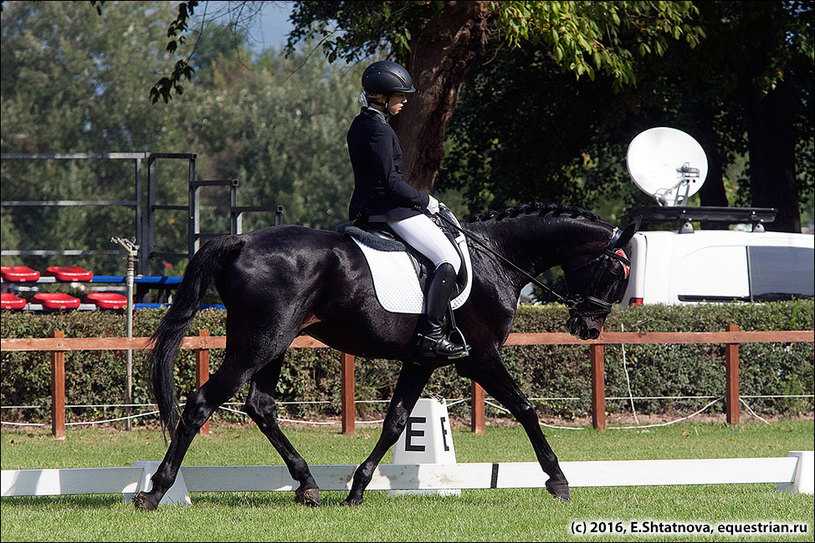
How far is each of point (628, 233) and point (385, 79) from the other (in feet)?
6.61

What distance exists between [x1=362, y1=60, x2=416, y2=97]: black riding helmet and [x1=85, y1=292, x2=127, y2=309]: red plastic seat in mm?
7968

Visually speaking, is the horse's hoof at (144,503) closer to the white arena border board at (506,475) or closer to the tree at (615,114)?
the white arena border board at (506,475)

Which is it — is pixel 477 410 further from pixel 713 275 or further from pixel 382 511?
pixel 382 511

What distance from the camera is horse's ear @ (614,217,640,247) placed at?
651cm

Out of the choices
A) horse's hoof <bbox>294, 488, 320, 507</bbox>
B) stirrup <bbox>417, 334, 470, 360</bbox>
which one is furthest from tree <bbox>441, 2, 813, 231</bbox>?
horse's hoof <bbox>294, 488, 320, 507</bbox>

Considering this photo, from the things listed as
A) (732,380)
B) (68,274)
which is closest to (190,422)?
(732,380)

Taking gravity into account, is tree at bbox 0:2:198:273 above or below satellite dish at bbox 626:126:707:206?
above

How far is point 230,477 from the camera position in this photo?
A: 20.3 feet

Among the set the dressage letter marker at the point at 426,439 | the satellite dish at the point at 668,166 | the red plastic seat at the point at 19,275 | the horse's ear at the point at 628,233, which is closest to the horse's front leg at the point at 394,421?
the dressage letter marker at the point at 426,439

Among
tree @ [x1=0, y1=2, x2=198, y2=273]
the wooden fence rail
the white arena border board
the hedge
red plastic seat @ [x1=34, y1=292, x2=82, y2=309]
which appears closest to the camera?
the white arena border board

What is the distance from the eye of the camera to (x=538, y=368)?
12516 millimetres

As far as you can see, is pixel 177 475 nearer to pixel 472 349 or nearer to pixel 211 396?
pixel 211 396

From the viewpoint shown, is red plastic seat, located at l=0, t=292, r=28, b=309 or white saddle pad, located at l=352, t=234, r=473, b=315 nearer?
white saddle pad, located at l=352, t=234, r=473, b=315

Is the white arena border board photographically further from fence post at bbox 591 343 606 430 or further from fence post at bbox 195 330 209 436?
fence post at bbox 591 343 606 430
